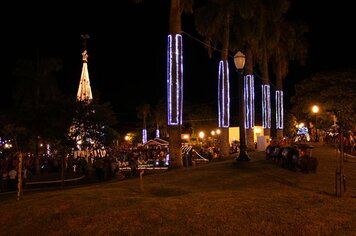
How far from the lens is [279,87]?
39375 mm

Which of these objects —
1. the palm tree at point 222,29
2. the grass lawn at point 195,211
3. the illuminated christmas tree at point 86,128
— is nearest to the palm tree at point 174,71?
the palm tree at point 222,29

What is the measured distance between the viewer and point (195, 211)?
895 centimetres

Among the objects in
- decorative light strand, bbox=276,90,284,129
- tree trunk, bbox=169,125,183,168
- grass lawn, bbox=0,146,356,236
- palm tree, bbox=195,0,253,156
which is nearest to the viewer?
grass lawn, bbox=0,146,356,236

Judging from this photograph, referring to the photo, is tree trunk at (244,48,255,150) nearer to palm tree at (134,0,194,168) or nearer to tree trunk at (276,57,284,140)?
tree trunk at (276,57,284,140)

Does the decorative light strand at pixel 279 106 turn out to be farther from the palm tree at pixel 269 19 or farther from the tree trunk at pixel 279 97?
the palm tree at pixel 269 19

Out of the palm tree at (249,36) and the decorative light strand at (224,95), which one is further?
the decorative light strand at (224,95)

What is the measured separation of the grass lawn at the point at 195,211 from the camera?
783cm

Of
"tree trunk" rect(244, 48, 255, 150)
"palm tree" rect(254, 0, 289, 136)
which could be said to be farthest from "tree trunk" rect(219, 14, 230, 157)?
"tree trunk" rect(244, 48, 255, 150)

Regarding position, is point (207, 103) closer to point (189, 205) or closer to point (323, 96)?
point (323, 96)

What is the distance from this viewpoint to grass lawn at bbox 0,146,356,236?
25.7 feet

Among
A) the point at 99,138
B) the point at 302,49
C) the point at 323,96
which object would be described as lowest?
the point at 99,138

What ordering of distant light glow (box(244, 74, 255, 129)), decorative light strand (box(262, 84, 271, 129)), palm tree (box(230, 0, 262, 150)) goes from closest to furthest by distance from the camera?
1. palm tree (box(230, 0, 262, 150))
2. distant light glow (box(244, 74, 255, 129))
3. decorative light strand (box(262, 84, 271, 129))

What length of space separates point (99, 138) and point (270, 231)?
894 inches

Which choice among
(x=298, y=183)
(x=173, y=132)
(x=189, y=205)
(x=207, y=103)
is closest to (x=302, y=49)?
(x=173, y=132)
